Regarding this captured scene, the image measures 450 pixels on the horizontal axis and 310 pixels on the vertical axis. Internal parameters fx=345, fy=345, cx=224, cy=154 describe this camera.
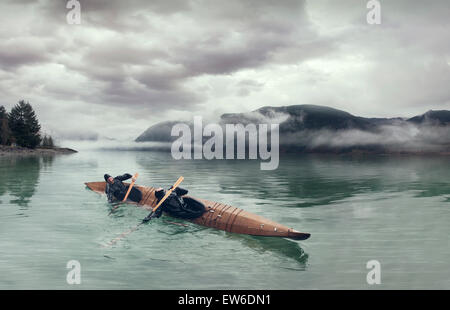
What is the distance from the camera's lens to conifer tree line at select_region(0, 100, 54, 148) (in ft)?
377

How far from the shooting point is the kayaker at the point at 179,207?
1859 centimetres

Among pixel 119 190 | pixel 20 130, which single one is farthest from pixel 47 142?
pixel 119 190

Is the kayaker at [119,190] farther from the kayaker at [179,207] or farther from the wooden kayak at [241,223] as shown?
the wooden kayak at [241,223]

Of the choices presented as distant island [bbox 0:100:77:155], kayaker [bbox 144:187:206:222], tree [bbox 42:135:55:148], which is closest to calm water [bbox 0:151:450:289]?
kayaker [bbox 144:187:206:222]

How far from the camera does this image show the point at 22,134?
11706cm

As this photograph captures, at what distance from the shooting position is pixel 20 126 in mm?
Answer: 116000

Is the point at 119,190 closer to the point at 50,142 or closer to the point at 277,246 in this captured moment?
the point at 277,246

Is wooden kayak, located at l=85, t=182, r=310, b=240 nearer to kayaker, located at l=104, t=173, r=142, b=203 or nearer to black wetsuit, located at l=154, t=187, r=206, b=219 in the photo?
black wetsuit, located at l=154, t=187, r=206, b=219

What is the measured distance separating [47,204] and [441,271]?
1000 inches

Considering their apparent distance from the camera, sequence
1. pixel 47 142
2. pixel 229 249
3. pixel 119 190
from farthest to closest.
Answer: pixel 47 142
pixel 119 190
pixel 229 249

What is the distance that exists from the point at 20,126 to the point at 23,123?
1425 millimetres

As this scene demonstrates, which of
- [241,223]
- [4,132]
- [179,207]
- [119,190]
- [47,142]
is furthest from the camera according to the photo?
[47,142]
